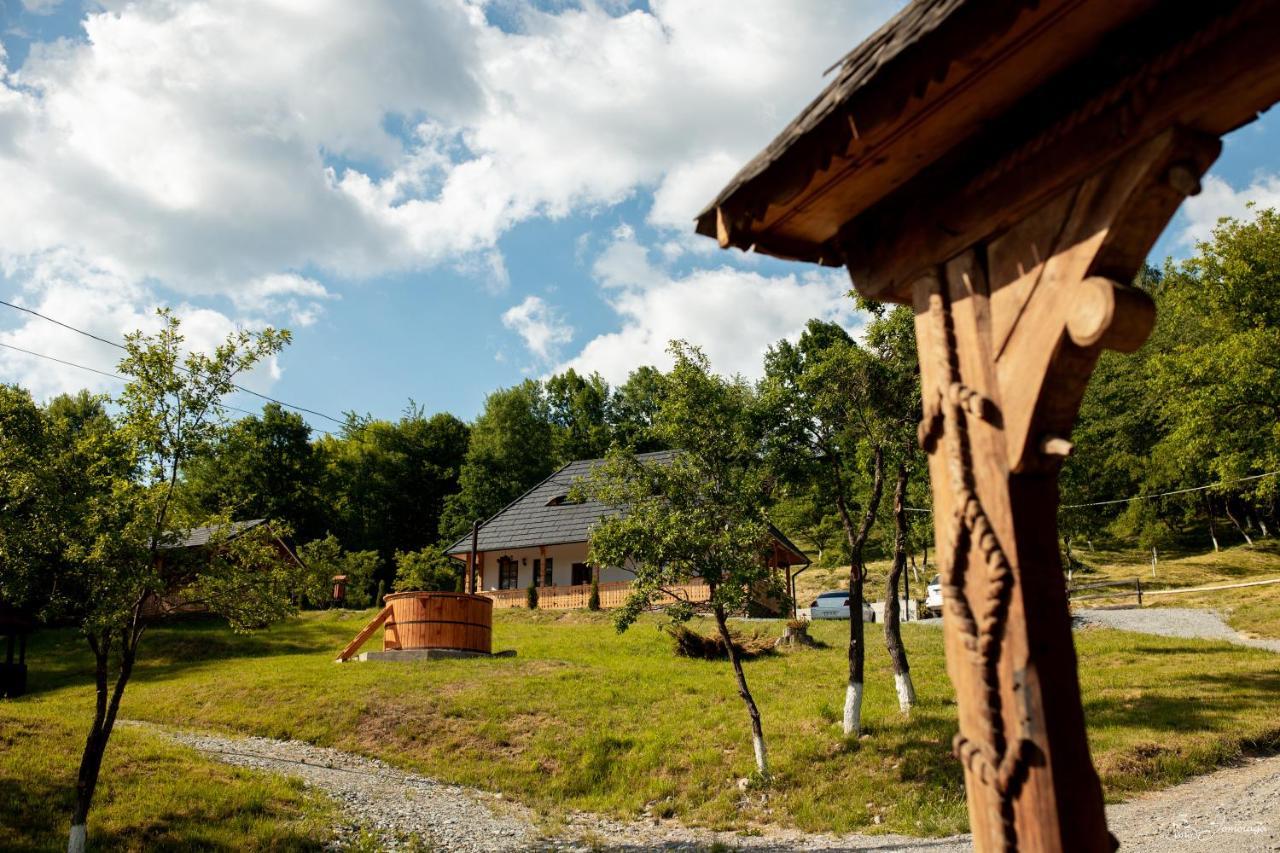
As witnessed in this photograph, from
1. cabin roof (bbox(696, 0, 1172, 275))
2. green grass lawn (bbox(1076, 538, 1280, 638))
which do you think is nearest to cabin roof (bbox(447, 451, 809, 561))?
green grass lawn (bbox(1076, 538, 1280, 638))

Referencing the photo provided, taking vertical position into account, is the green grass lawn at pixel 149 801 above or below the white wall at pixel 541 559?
below

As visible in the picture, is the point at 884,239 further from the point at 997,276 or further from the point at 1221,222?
the point at 1221,222

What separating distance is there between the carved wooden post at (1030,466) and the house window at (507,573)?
126ft

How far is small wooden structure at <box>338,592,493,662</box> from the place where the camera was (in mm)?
22094

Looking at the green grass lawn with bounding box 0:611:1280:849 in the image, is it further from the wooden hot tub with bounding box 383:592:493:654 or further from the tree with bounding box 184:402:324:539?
the tree with bounding box 184:402:324:539

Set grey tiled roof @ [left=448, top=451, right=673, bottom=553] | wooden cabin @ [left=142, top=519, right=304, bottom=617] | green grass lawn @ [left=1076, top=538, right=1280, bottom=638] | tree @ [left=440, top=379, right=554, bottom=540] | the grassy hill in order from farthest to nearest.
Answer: tree @ [left=440, top=379, right=554, bottom=540]
grey tiled roof @ [left=448, top=451, right=673, bottom=553]
the grassy hill
green grass lawn @ [left=1076, top=538, right=1280, bottom=638]
wooden cabin @ [left=142, top=519, right=304, bottom=617]

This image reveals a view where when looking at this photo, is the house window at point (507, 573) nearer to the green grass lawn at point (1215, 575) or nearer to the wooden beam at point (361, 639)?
the wooden beam at point (361, 639)

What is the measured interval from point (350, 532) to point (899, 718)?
47820 mm

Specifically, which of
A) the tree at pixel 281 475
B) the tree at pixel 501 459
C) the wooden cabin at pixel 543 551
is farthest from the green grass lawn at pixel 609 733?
the tree at pixel 501 459

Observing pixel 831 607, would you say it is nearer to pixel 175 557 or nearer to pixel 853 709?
pixel 853 709

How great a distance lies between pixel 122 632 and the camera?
33.7 feet

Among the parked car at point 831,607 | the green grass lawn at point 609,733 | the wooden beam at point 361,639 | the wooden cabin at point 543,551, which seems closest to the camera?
the green grass lawn at point 609,733

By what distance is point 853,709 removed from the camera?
13.9 meters

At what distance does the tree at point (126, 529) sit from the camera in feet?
32.3
